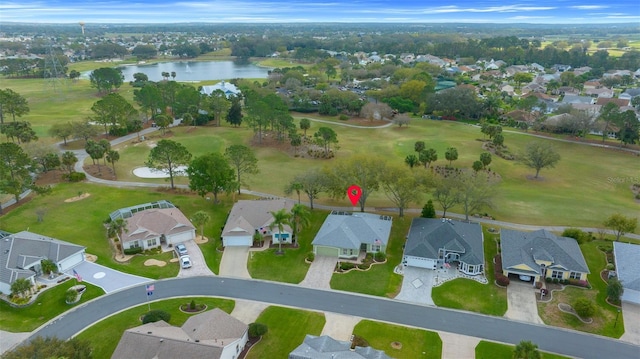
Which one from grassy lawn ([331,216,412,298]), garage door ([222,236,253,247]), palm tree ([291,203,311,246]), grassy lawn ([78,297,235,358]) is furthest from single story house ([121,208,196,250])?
grassy lawn ([331,216,412,298])

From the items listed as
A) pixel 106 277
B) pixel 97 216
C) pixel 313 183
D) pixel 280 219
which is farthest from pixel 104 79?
pixel 280 219

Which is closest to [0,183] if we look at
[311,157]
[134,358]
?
[134,358]

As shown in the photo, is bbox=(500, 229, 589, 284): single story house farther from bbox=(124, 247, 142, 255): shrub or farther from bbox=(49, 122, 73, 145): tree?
bbox=(49, 122, 73, 145): tree

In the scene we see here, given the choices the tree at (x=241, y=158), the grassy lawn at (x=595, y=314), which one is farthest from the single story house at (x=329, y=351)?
the tree at (x=241, y=158)

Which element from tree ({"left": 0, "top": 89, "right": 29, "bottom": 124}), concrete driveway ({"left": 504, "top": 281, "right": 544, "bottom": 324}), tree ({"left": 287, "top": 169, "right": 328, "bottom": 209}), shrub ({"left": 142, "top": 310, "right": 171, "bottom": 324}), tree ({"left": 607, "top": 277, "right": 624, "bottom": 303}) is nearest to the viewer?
shrub ({"left": 142, "top": 310, "right": 171, "bottom": 324})

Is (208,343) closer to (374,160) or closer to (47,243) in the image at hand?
(47,243)

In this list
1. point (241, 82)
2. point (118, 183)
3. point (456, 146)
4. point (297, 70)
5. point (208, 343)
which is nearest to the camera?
point (208, 343)

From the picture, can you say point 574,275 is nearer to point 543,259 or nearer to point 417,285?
point 543,259
